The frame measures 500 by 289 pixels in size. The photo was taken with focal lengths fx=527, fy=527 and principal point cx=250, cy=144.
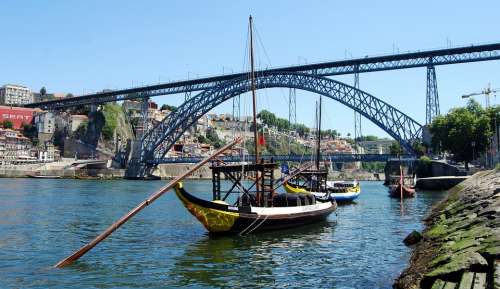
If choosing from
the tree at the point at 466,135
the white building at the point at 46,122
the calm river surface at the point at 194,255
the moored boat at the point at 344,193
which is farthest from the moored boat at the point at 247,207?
the white building at the point at 46,122

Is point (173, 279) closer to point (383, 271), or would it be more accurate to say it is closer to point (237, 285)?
point (237, 285)

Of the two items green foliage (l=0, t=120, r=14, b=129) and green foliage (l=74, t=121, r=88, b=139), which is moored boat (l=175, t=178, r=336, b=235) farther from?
green foliage (l=0, t=120, r=14, b=129)

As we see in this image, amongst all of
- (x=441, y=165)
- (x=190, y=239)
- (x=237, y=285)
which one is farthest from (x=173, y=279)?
(x=441, y=165)

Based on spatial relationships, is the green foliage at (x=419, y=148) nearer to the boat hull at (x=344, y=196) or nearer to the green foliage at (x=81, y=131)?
the boat hull at (x=344, y=196)

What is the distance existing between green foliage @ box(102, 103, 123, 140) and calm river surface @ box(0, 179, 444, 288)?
10291 centimetres

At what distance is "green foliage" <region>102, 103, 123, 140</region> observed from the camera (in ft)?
425

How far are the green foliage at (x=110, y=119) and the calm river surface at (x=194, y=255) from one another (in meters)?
103

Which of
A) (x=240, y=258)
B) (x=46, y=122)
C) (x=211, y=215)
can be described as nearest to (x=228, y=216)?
(x=211, y=215)

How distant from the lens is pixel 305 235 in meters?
23.5

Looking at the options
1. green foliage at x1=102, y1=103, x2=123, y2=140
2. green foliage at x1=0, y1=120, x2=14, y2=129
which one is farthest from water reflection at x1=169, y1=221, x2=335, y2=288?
green foliage at x1=0, y1=120, x2=14, y2=129

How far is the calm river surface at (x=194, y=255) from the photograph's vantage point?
45.0 feet

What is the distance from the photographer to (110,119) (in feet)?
435

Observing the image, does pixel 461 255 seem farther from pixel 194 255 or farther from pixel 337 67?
pixel 337 67

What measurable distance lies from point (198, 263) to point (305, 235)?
8366 millimetres
